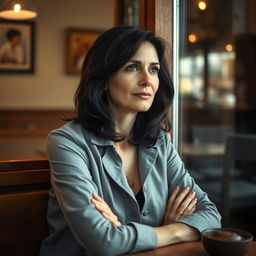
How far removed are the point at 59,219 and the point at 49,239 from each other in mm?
96

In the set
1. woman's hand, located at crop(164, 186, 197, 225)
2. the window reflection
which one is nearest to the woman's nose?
woman's hand, located at crop(164, 186, 197, 225)

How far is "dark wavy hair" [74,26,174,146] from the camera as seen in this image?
1608 mm

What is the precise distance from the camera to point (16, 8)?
2.92 m

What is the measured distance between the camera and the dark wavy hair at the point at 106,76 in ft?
5.28

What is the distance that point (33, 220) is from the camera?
1.72 metres

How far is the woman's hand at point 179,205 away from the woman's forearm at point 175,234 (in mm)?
147

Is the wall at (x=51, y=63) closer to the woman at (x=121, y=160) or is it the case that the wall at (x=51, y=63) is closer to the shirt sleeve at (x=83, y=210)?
the woman at (x=121, y=160)

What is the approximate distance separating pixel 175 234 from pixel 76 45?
475 centimetres

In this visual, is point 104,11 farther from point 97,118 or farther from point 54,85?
point 97,118

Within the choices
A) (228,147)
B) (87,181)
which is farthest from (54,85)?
(87,181)

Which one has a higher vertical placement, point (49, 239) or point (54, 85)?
point (54, 85)

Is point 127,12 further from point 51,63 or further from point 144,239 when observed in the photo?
point 51,63

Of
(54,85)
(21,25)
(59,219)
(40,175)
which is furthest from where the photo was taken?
(54,85)

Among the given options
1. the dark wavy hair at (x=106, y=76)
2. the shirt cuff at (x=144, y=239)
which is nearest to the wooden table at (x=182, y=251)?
the shirt cuff at (x=144, y=239)
